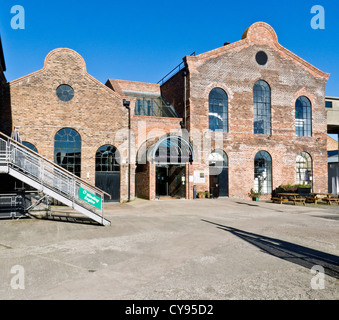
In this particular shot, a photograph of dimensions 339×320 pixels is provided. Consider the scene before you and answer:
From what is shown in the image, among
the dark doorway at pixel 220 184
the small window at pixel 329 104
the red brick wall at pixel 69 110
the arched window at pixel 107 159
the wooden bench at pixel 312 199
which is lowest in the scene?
the wooden bench at pixel 312 199

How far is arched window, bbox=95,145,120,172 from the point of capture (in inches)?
800

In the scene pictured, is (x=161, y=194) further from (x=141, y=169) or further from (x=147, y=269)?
(x=147, y=269)

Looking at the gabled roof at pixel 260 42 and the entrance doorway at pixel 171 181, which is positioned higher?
the gabled roof at pixel 260 42

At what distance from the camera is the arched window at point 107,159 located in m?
20.3

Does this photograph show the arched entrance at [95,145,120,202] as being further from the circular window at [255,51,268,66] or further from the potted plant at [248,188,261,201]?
the circular window at [255,51,268,66]

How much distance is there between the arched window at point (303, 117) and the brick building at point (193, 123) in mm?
88

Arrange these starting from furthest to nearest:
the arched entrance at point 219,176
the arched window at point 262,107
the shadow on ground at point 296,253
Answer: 1. the arched window at point 262,107
2. the arched entrance at point 219,176
3. the shadow on ground at point 296,253

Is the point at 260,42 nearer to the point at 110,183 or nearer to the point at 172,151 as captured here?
the point at 172,151

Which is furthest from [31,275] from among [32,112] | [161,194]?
[161,194]

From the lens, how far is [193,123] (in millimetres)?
22469

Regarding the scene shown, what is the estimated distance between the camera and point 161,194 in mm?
24500

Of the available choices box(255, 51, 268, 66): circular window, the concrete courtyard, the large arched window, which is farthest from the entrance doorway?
box(255, 51, 268, 66): circular window

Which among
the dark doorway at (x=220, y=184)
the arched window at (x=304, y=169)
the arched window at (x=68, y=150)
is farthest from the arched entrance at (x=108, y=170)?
the arched window at (x=304, y=169)

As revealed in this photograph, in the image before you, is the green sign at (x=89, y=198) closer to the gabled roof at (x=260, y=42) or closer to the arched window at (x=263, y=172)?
the gabled roof at (x=260, y=42)
